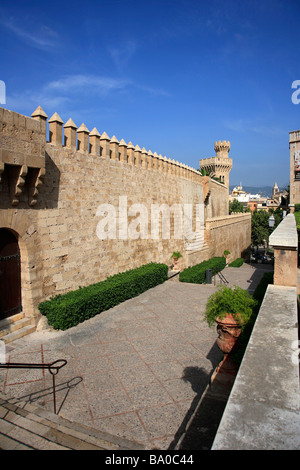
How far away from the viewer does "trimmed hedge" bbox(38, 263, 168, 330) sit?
25.5ft

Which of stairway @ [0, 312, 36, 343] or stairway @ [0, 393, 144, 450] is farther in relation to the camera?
stairway @ [0, 312, 36, 343]

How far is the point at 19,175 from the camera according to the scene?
6906 mm

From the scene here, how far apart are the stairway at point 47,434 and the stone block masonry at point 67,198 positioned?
3.63 metres

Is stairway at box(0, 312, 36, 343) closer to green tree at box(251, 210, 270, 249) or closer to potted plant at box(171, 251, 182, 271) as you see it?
potted plant at box(171, 251, 182, 271)

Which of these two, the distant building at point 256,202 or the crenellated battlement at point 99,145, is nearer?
the crenellated battlement at point 99,145

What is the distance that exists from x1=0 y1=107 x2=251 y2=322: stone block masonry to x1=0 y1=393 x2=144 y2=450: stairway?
11.9 feet

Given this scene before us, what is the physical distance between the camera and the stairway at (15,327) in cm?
699

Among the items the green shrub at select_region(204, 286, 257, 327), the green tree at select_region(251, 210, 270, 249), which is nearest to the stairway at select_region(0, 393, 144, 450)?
the green shrub at select_region(204, 286, 257, 327)

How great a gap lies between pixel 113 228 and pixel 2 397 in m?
7.04

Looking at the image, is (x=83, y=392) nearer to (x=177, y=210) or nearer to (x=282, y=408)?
(x=282, y=408)

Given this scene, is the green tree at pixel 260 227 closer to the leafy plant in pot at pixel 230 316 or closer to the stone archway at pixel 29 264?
the stone archway at pixel 29 264

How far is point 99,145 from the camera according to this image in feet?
34.1

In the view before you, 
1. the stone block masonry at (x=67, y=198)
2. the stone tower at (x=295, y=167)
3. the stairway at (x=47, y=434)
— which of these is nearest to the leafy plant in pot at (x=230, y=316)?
the stairway at (x=47, y=434)

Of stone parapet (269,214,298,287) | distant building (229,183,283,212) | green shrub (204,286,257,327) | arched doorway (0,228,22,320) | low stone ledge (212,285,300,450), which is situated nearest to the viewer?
low stone ledge (212,285,300,450)
